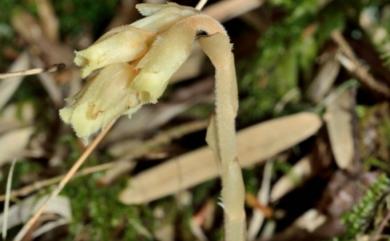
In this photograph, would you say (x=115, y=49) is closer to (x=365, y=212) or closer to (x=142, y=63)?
(x=142, y=63)

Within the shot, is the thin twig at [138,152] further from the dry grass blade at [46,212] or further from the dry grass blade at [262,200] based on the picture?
the dry grass blade at [262,200]

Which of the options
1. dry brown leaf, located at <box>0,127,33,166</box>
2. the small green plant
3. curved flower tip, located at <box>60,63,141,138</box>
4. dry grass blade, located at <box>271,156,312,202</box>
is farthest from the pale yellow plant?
dry brown leaf, located at <box>0,127,33,166</box>

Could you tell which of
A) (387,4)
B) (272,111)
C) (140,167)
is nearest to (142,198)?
(140,167)

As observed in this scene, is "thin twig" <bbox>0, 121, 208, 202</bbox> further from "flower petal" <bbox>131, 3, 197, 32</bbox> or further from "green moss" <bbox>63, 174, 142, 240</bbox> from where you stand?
"flower petal" <bbox>131, 3, 197, 32</bbox>

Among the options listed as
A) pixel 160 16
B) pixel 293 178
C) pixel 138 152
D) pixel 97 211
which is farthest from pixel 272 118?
pixel 160 16

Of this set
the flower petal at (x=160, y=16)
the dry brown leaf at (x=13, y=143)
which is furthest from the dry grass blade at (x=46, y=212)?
the flower petal at (x=160, y=16)

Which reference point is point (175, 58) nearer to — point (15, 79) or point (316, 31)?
point (316, 31)
